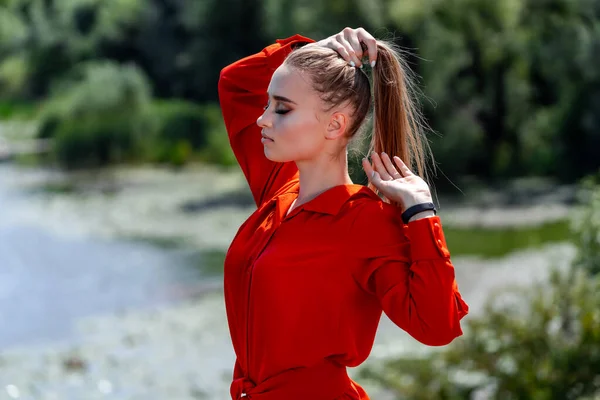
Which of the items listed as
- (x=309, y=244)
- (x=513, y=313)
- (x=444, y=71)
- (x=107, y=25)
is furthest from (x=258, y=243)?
(x=107, y=25)

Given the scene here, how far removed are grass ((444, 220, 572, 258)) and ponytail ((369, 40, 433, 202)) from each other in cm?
878

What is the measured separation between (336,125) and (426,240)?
29cm

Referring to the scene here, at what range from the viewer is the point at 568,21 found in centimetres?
1366

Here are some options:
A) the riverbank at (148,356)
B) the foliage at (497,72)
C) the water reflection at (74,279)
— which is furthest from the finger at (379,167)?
the foliage at (497,72)

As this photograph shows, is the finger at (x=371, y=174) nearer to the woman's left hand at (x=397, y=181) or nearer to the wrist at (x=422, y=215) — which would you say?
the woman's left hand at (x=397, y=181)

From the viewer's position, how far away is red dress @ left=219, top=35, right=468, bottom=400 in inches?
58.2

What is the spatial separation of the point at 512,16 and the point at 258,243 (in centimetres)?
1306

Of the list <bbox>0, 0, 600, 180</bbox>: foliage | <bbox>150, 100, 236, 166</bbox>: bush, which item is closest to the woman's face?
<bbox>0, 0, 600, 180</bbox>: foliage

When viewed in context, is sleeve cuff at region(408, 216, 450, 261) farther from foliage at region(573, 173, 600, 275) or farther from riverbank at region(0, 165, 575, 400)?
riverbank at region(0, 165, 575, 400)

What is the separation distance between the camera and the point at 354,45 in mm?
1647

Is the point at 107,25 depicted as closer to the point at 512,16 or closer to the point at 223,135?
the point at 223,135

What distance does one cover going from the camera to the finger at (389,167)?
5.26 feet

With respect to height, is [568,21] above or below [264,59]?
below

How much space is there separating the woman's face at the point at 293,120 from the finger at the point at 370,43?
12cm
